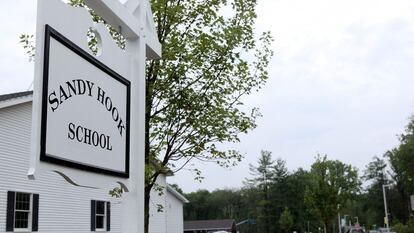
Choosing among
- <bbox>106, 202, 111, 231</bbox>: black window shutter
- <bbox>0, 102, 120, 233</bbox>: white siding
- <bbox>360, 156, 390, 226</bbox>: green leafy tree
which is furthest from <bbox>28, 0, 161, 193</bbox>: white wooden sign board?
<bbox>360, 156, 390, 226</bbox>: green leafy tree

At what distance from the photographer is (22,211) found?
1889 centimetres

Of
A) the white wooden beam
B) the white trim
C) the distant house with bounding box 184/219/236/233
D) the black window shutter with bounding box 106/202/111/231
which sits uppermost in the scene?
the white trim

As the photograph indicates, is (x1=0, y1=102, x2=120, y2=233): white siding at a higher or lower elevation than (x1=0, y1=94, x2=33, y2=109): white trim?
lower

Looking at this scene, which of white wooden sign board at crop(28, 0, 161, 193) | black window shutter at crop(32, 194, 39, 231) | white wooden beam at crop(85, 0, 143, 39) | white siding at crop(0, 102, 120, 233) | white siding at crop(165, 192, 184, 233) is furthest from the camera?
white siding at crop(165, 192, 184, 233)

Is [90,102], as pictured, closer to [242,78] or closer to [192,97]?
[192,97]

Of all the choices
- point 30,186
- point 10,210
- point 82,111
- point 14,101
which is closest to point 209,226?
point 30,186

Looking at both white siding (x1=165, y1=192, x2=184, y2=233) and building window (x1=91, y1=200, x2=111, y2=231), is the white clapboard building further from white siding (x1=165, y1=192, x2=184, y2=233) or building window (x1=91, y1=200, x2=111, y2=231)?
white siding (x1=165, y1=192, x2=184, y2=233)

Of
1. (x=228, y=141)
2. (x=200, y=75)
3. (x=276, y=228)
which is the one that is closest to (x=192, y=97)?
(x=200, y=75)

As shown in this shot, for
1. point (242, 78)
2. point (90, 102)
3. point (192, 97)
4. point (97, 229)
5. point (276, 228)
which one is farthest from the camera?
point (276, 228)

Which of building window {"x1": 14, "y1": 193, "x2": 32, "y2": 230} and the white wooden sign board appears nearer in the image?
the white wooden sign board

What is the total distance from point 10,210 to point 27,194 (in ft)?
4.49

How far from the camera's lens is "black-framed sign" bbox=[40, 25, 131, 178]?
2.96m

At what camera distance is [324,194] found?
3209 centimetres

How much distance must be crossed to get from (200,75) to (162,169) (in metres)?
1.77
